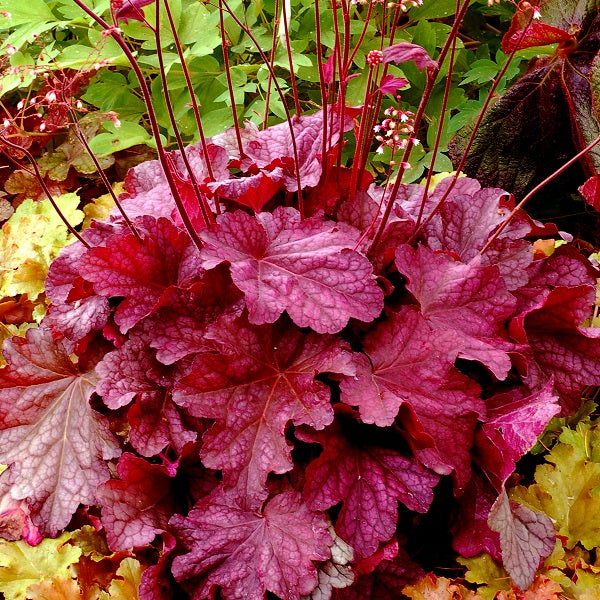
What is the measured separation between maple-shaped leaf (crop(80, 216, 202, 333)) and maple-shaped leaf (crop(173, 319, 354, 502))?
173 mm

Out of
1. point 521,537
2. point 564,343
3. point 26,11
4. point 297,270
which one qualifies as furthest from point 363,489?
point 26,11

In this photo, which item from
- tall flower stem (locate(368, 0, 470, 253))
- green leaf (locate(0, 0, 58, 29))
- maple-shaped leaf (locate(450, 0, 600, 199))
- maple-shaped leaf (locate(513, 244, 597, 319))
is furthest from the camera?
green leaf (locate(0, 0, 58, 29))

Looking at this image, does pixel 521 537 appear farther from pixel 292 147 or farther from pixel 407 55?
pixel 292 147

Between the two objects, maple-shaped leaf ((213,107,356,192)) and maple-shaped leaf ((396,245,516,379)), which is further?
maple-shaped leaf ((213,107,356,192))

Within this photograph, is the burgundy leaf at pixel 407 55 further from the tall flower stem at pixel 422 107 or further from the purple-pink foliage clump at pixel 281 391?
the purple-pink foliage clump at pixel 281 391

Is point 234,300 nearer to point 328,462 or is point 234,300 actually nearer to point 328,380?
point 328,380

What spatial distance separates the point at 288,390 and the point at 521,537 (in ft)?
1.57

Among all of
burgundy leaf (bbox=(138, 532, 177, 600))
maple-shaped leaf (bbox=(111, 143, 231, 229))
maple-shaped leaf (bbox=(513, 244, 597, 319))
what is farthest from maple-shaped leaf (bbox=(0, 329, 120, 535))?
maple-shaped leaf (bbox=(513, 244, 597, 319))

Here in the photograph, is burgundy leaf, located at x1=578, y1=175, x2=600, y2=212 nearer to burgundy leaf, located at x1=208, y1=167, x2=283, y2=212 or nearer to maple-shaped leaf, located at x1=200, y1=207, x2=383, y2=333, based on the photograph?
maple-shaped leaf, located at x1=200, y1=207, x2=383, y2=333

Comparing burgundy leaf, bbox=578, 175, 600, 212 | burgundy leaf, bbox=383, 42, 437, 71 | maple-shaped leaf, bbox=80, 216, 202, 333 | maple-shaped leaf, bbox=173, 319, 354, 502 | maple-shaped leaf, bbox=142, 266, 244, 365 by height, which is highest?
Result: burgundy leaf, bbox=383, 42, 437, 71

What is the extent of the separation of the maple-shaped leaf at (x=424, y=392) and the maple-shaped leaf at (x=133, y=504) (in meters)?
0.38

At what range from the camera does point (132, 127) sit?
2.09 metres

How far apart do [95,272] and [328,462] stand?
55 cm

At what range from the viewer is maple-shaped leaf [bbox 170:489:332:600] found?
3.51 feet
